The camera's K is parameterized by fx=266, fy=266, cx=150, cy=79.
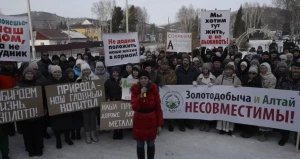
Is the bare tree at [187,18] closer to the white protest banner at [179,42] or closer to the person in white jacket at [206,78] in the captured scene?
the white protest banner at [179,42]

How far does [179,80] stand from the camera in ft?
20.7

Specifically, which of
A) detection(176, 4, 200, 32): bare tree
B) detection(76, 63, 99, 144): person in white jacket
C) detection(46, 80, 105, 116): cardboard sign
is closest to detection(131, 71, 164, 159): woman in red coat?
detection(46, 80, 105, 116): cardboard sign

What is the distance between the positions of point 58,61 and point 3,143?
3750 millimetres

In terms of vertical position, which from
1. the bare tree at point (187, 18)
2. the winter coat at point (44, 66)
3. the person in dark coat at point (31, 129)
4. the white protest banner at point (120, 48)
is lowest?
the person in dark coat at point (31, 129)

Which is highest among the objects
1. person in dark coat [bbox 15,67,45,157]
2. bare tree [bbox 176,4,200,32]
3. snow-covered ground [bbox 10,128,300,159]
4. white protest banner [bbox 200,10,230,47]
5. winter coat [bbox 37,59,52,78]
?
bare tree [bbox 176,4,200,32]

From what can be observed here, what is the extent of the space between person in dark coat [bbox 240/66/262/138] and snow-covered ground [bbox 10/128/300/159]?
0.16 metres

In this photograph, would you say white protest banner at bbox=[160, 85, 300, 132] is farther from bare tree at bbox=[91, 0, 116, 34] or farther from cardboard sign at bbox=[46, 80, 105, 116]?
bare tree at bbox=[91, 0, 116, 34]

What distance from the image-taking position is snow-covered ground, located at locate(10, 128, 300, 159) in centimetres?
507

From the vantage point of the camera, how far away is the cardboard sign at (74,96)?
5.21 m

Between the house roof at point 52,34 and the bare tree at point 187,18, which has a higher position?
the bare tree at point 187,18

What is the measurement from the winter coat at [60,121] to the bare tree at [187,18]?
69.2 m

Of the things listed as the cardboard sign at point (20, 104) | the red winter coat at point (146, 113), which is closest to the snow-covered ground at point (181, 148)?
the cardboard sign at point (20, 104)

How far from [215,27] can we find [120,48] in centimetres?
369

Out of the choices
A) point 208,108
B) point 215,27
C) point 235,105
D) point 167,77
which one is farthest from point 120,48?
point 215,27
